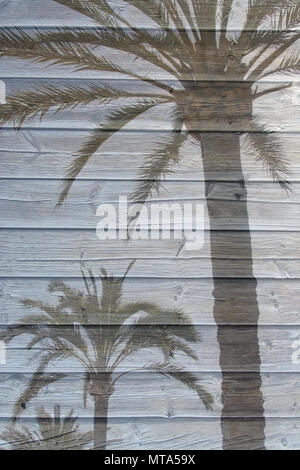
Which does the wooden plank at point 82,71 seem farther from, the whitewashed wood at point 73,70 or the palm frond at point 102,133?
the palm frond at point 102,133

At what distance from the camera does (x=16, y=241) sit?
2.22m

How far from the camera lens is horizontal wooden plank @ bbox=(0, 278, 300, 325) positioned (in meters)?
2.22

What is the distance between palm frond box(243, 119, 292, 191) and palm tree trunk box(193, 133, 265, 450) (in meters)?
0.06

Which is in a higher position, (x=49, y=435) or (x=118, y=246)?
(x=118, y=246)

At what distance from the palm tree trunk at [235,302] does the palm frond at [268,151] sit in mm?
63

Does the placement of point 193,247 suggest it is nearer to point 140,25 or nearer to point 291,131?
point 291,131

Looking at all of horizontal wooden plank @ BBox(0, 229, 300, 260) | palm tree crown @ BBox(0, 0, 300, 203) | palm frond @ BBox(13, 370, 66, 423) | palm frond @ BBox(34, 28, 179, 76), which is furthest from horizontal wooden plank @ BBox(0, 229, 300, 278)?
palm frond @ BBox(34, 28, 179, 76)

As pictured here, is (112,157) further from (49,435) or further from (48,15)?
(49,435)

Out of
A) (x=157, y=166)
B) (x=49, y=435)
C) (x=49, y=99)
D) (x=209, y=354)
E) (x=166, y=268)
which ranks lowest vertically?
(x=49, y=435)

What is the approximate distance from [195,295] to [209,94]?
782 mm

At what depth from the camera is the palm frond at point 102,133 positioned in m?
2.23

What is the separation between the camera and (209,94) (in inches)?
88.2

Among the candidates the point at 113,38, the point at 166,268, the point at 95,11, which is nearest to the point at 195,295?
the point at 166,268

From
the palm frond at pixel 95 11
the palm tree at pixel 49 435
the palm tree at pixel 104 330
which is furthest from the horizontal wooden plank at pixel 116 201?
the palm tree at pixel 49 435
